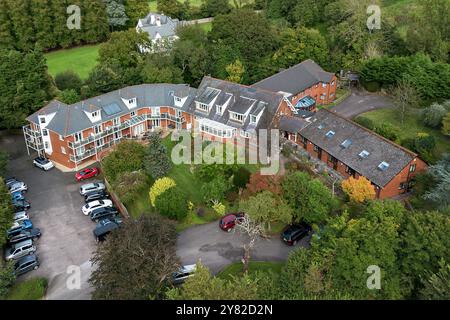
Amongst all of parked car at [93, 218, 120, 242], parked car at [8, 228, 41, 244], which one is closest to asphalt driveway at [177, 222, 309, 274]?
parked car at [93, 218, 120, 242]

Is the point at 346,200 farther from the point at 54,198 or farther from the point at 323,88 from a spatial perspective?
the point at 54,198

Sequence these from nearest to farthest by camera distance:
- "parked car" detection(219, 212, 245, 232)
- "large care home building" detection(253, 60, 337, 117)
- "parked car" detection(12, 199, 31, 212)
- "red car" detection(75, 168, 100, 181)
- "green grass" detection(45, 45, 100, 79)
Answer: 1. "parked car" detection(219, 212, 245, 232)
2. "parked car" detection(12, 199, 31, 212)
3. "red car" detection(75, 168, 100, 181)
4. "large care home building" detection(253, 60, 337, 117)
5. "green grass" detection(45, 45, 100, 79)

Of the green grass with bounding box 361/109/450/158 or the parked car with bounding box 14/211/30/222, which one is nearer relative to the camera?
the parked car with bounding box 14/211/30/222

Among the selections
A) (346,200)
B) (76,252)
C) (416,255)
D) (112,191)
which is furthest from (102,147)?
(416,255)

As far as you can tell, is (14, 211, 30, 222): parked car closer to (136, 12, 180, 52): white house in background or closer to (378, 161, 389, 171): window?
(378, 161, 389, 171): window

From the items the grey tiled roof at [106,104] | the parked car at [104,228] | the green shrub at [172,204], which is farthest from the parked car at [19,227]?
the green shrub at [172,204]
